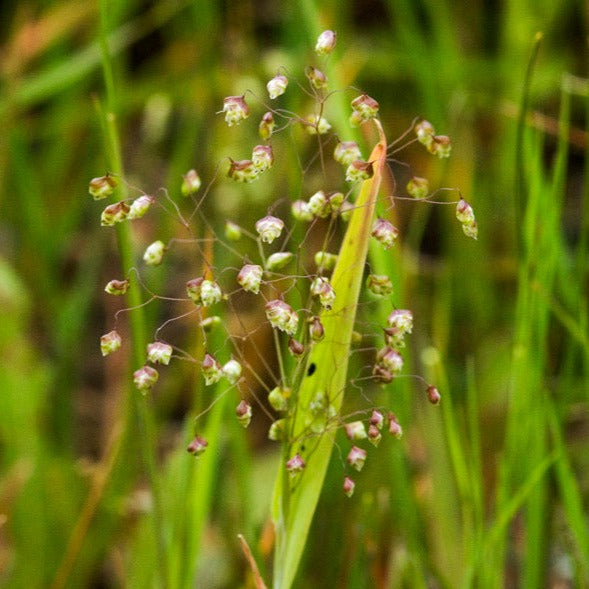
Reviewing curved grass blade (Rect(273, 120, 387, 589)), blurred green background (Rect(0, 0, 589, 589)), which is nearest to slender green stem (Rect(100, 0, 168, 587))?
blurred green background (Rect(0, 0, 589, 589))

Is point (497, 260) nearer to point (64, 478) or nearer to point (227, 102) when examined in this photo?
point (64, 478)

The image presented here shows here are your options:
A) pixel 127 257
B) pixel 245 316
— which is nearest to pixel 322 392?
pixel 127 257

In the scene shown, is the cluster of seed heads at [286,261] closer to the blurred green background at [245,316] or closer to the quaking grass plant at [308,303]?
the quaking grass plant at [308,303]

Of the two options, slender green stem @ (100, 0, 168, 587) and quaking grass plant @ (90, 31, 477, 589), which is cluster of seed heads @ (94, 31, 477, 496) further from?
slender green stem @ (100, 0, 168, 587)

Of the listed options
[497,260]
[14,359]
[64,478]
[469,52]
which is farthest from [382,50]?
[64,478]

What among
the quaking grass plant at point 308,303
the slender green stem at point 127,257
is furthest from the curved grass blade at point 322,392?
the slender green stem at point 127,257

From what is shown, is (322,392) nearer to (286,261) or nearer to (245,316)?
(286,261)

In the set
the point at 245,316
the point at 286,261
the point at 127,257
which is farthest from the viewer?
the point at 245,316
